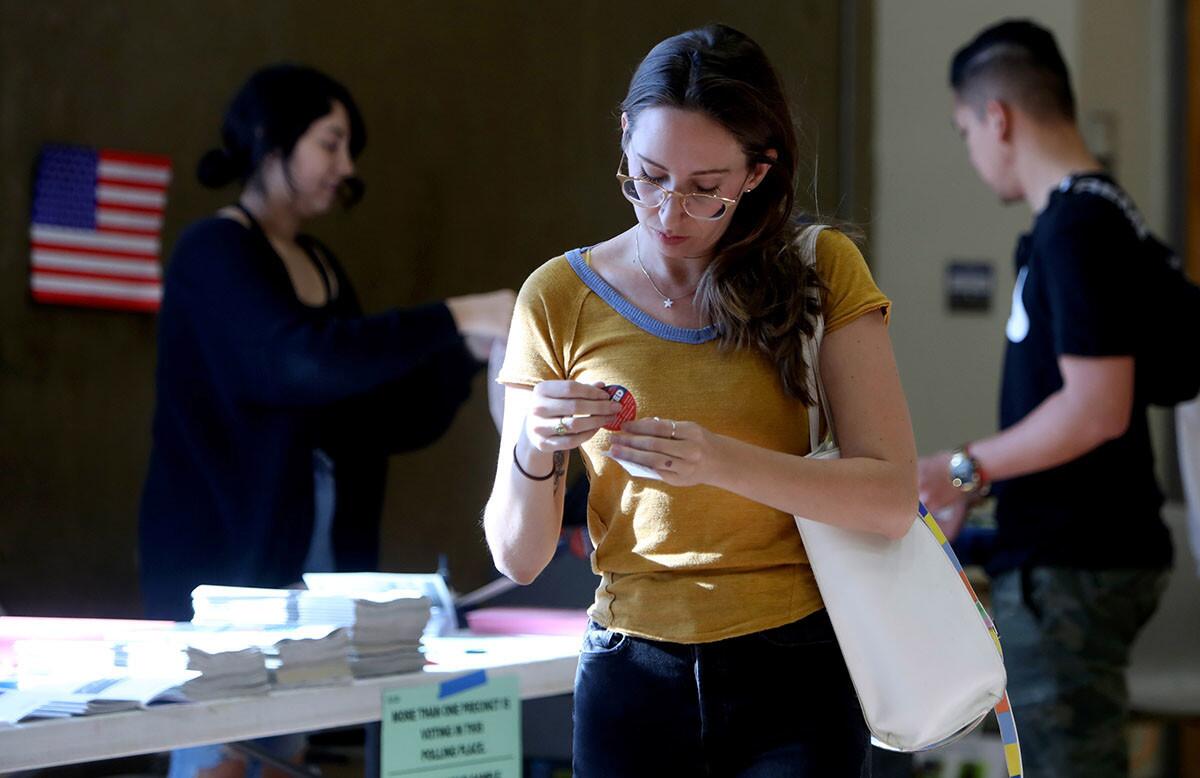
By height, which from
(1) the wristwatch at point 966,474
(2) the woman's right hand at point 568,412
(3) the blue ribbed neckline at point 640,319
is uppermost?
(3) the blue ribbed neckline at point 640,319

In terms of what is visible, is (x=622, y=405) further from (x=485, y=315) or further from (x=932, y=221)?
(x=932, y=221)

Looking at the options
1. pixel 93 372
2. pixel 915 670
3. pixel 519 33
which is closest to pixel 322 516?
pixel 93 372

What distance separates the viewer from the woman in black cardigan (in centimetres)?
276

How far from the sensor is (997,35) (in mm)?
3068

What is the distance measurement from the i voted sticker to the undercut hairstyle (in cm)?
183

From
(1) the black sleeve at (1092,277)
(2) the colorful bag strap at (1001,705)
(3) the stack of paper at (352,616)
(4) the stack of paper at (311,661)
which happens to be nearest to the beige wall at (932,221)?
(1) the black sleeve at (1092,277)

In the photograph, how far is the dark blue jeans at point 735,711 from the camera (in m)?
1.55

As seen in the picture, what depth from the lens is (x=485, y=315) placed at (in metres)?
2.89

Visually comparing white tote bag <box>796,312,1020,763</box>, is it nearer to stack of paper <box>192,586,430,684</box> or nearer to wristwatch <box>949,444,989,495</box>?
stack of paper <box>192,586,430,684</box>

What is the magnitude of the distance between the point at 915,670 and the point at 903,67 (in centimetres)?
394

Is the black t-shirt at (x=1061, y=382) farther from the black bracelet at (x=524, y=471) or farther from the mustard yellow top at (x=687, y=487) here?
the black bracelet at (x=524, y=471)

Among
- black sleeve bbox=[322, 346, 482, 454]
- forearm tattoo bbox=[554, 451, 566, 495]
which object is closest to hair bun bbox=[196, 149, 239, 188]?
black sleeve bbox=[322, 346, 482, 454]

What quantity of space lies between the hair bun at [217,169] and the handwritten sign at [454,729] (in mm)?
1318

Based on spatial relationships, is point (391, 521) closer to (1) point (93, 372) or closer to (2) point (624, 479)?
(1) point (93, 372)
